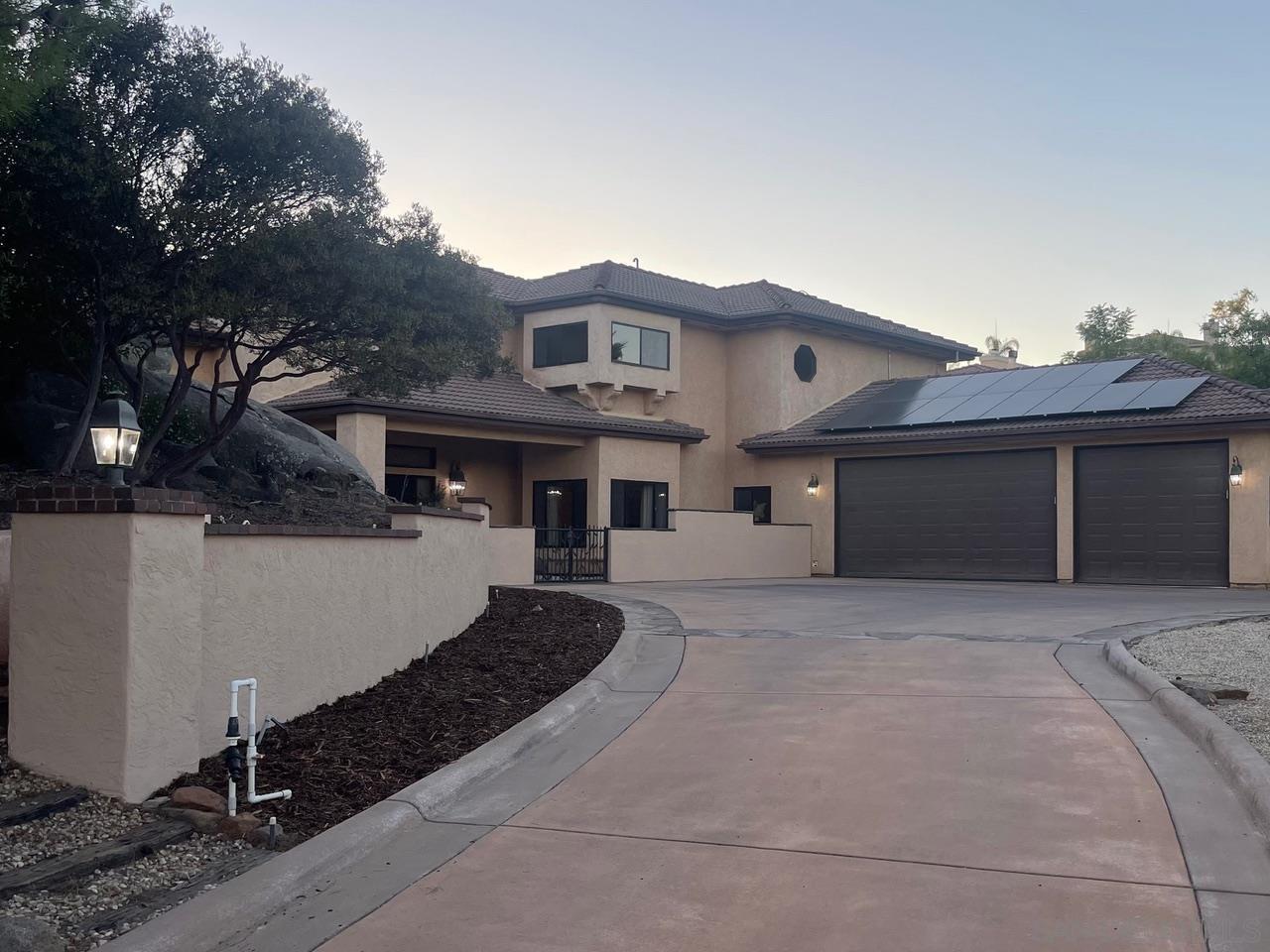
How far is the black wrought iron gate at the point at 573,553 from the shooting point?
77.0 feet

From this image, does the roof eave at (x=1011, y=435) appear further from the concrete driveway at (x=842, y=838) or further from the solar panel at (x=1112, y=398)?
the concrete driveway at (x=842, y=838)

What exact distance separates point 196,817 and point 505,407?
64.3ft

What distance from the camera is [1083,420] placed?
Result: 79.3 feet

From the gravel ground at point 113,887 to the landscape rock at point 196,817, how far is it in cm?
7

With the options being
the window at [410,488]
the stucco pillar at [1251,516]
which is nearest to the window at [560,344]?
the window at [410,488]

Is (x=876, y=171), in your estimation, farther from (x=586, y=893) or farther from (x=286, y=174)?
(x=586, y=893)

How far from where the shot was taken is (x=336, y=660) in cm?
852

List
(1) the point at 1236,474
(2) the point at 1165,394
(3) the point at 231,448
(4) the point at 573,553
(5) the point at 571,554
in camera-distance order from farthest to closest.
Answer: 1. (2) the point at 1165,394
2. (4) the point at 573,553
3. (5) the point at 571,554
4. (1) the point at 1236,474
5. (3) the point at 231,448

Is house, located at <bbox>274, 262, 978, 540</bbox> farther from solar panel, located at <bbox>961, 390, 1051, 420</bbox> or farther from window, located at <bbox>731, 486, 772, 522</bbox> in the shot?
solar panel, located at <bbox>961, 390, 1051, 420</bbox>

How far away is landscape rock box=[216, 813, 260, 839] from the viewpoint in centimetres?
572

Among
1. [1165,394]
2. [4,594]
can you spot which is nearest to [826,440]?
[1165,394]

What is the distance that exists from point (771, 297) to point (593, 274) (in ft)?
17.4

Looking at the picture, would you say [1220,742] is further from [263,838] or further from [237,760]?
[237,760]

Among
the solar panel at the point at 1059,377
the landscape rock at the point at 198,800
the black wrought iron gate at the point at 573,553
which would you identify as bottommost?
the landscape rock at the point at 198,800
